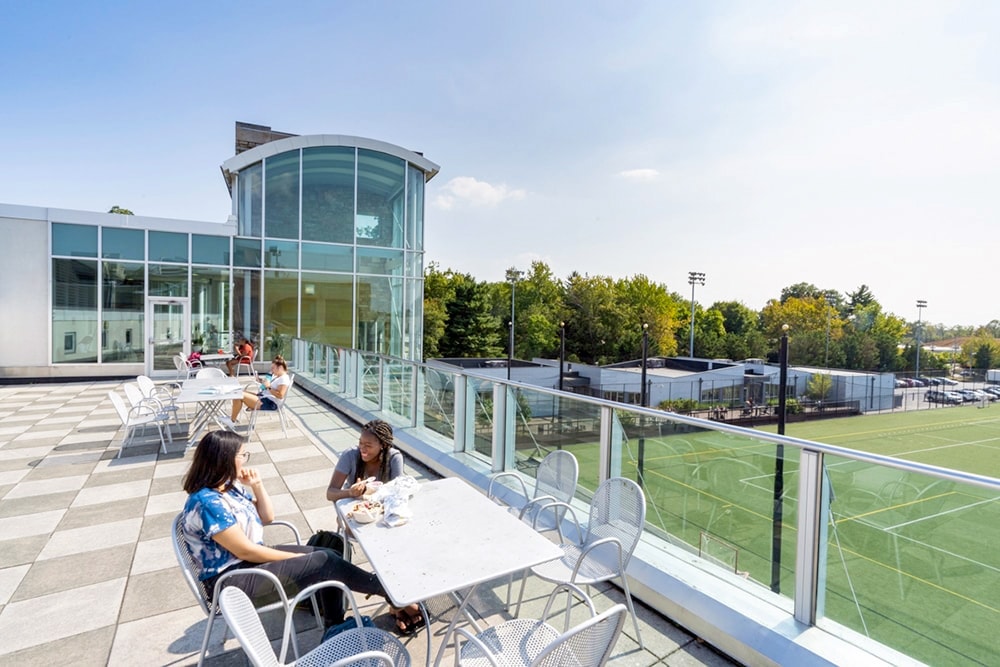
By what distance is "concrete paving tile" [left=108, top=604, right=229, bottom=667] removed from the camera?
7.61 ft

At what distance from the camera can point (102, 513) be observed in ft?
13.3

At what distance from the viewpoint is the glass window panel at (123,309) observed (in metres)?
13.4

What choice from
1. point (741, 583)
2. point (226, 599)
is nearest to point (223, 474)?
point (226, 599)

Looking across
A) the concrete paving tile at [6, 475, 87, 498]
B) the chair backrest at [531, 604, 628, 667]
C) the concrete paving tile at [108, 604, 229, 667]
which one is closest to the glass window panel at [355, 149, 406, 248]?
the concrete paving tile at [6, 475, 87, 498]

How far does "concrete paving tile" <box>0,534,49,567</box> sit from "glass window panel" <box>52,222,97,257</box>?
1287 centimetres

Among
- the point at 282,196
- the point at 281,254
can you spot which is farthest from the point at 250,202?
the point at 281,254

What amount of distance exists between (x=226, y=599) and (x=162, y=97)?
42.2 feet

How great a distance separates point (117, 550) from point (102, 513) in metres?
0.91

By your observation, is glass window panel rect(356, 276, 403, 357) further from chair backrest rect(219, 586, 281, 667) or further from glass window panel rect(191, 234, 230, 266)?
chair backrest rect(219, 586, 281, 667)

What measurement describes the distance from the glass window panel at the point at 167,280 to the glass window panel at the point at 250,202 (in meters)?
2.15

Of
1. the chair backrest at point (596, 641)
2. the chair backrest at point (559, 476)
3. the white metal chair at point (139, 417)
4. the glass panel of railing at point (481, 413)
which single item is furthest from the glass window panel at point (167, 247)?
the chair backrest at point (596, 641)

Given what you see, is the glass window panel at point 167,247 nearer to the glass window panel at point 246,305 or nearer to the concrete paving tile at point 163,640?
the glass window panel at point 246,305

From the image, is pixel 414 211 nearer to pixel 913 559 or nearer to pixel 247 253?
pixel 247 253

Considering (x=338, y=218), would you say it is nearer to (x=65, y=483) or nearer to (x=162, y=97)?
(x=162, y=97)
